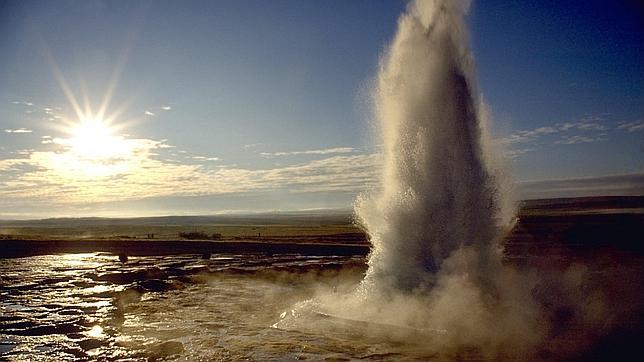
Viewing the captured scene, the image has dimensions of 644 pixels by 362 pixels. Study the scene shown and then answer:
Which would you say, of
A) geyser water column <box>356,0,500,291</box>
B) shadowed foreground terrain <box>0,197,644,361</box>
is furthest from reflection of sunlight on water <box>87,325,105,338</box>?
geyser water column <box>356,0,500,291</box>

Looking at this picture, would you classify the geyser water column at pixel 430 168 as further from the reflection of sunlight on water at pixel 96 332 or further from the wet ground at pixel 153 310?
the reflection of sunlight on water at pixel 96 332

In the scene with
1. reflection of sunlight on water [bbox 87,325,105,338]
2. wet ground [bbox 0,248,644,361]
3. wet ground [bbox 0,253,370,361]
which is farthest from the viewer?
reflection of sunlight on water [bbox 87,325,105,338]

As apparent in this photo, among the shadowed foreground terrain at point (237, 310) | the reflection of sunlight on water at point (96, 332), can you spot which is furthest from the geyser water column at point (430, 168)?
the reflection of sunlight on water at point (96, 332)

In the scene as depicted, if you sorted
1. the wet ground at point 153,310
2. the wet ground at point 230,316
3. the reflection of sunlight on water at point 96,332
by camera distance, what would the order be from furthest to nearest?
the reflection of sunlight on water at point 96,332 → the wet ground at point 153,310 → the wet ground at point 230,316

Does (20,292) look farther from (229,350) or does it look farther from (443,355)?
(443,355)

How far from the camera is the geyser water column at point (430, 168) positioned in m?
12.7

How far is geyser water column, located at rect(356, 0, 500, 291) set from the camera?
41.5 feet

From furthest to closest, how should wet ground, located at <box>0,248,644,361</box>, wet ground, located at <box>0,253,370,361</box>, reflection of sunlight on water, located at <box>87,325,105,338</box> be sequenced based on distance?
reflection of sunlight on water, located at <box>87,325,105,338</box> < wet ground, located at <box>0,253,370,361</box> < wet ground, located at <box>0,248,644,361</box>

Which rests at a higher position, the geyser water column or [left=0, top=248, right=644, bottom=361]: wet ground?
the geyser water column

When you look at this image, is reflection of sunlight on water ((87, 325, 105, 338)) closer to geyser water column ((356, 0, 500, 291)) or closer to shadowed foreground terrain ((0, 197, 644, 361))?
shadowed foreground terrain ((0, 197, 644, 361))

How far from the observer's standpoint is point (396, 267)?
42.5ft

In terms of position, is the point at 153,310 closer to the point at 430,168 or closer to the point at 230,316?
the point at 230,316

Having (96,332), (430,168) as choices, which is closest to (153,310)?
(96,332)

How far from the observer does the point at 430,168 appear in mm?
13109
